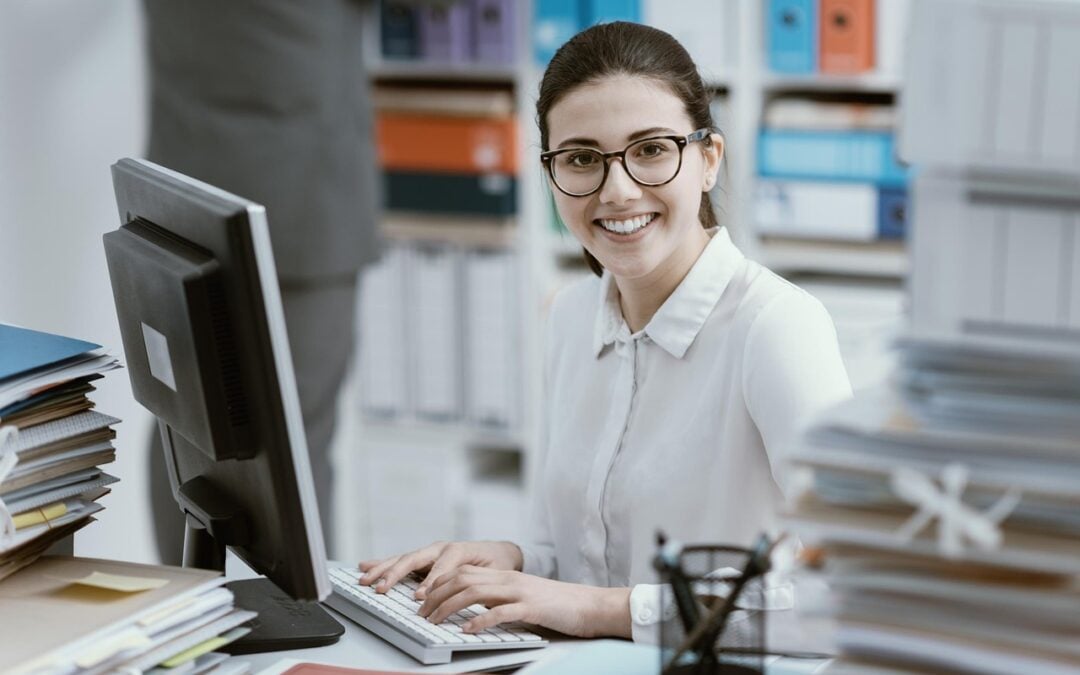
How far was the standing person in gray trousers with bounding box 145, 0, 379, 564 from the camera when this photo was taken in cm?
254

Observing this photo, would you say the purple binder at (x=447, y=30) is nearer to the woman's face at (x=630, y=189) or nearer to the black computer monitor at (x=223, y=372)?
the woman's face at (x=630, y=189)

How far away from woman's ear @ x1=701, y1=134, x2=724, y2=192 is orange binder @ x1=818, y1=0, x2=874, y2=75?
1057 millimetres

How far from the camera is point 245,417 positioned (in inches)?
46.5

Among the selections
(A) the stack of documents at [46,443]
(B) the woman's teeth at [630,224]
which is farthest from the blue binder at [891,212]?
(A) the stack of documents at [46,443]

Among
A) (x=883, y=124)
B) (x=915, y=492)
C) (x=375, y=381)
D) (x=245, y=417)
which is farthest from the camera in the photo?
(x=375, y=381)

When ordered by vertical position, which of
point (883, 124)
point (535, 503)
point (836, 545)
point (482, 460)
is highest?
point (883, 124)

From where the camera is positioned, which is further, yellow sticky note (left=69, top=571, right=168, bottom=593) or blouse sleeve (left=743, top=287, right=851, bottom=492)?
blouse sleeve (left=743, top=287, right=851, bottom=492)

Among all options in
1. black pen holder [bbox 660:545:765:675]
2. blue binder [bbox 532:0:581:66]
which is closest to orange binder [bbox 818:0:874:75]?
blue binder [bbox 532:0:581:66]

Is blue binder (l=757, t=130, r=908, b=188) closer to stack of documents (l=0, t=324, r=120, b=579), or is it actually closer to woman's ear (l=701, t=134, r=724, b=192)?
woman's ear (l=701, t=134, r=724, b=192)

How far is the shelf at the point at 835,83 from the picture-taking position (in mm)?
2727

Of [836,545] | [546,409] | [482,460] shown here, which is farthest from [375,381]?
[836,545]

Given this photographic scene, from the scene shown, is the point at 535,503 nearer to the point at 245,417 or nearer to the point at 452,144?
the point at 245,417

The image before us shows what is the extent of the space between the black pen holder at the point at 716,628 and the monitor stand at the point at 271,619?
0.41 m

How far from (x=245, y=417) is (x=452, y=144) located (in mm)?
1990
